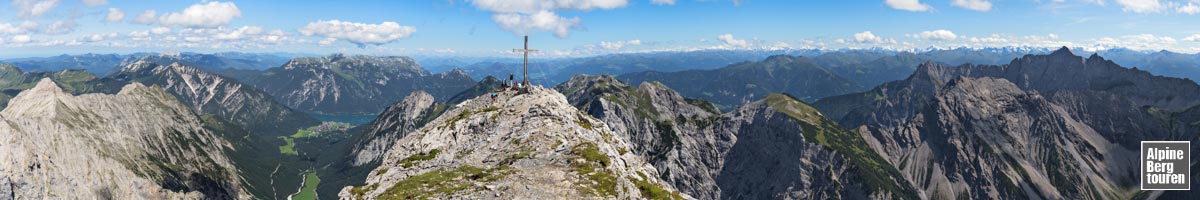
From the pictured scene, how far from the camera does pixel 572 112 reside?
290 ft

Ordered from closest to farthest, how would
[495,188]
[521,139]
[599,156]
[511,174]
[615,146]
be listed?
[495,188]
[511,174]
[599,156]
[521,139]
[615,146]

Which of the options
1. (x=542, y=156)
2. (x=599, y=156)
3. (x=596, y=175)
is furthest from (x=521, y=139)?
(x=596, y=175)

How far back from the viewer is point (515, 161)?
2594 inches

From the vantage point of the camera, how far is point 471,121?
82.2m

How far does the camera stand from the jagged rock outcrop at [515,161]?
56719 mm

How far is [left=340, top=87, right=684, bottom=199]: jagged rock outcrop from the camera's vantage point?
56719mm

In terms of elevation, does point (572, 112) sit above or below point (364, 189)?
above

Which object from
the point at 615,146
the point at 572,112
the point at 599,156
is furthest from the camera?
the point at 572,112

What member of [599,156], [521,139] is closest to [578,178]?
[599,156]

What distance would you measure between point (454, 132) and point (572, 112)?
1815cm

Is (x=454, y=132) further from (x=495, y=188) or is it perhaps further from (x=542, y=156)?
(x=495, y=188)

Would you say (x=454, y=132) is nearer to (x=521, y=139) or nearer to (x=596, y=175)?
(x=521, y=139)

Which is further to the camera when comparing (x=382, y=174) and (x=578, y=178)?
(x=382, y=174)

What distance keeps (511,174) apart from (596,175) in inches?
354
